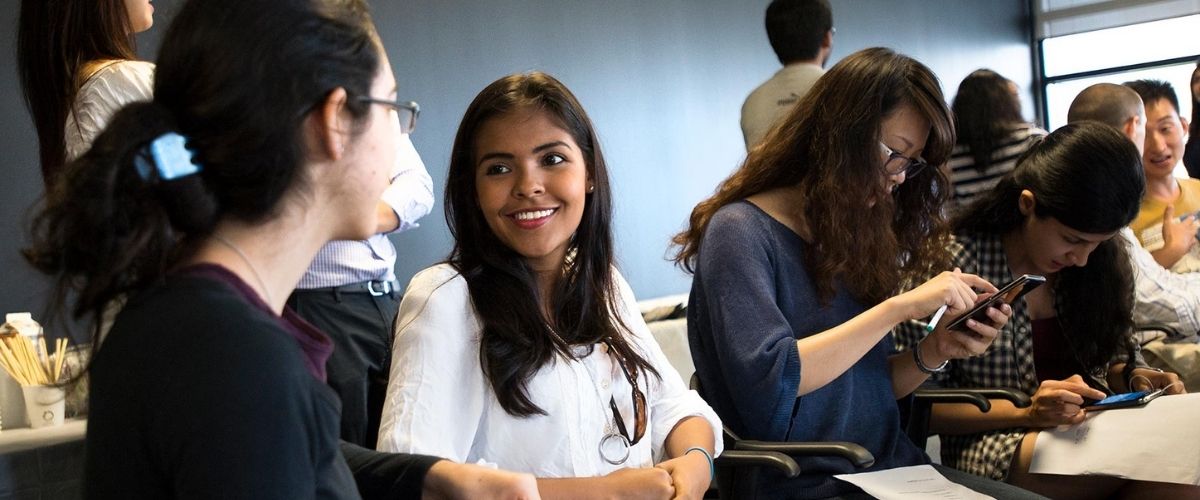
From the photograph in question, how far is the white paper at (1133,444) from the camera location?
2.20 m

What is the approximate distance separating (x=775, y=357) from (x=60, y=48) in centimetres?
126

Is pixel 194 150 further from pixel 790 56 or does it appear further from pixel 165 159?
pixel 790 56

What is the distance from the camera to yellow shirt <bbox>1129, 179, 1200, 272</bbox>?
3541 mm

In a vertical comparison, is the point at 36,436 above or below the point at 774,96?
below

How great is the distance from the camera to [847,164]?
7.06 feet

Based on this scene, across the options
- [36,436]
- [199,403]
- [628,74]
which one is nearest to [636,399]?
[199,403]

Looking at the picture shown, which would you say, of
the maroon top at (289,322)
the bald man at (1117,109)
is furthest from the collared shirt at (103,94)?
the bald man at (1117,109)

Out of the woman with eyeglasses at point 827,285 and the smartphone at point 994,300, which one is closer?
the woman with eyeglasses at point 827,285

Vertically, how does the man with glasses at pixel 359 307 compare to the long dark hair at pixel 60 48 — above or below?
below

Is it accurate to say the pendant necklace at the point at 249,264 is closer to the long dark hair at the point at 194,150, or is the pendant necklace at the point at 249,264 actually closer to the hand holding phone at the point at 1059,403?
the long dark hair at the point at 194,150

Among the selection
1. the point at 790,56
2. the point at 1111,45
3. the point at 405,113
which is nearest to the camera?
the point at 405,113

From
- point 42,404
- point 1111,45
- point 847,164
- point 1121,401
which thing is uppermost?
point 847,164

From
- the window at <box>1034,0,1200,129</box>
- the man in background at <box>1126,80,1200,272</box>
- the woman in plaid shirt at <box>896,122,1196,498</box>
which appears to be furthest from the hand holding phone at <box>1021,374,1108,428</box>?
the window at <box>1034,0,1200,129</box>

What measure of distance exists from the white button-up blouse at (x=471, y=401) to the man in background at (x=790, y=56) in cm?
216
